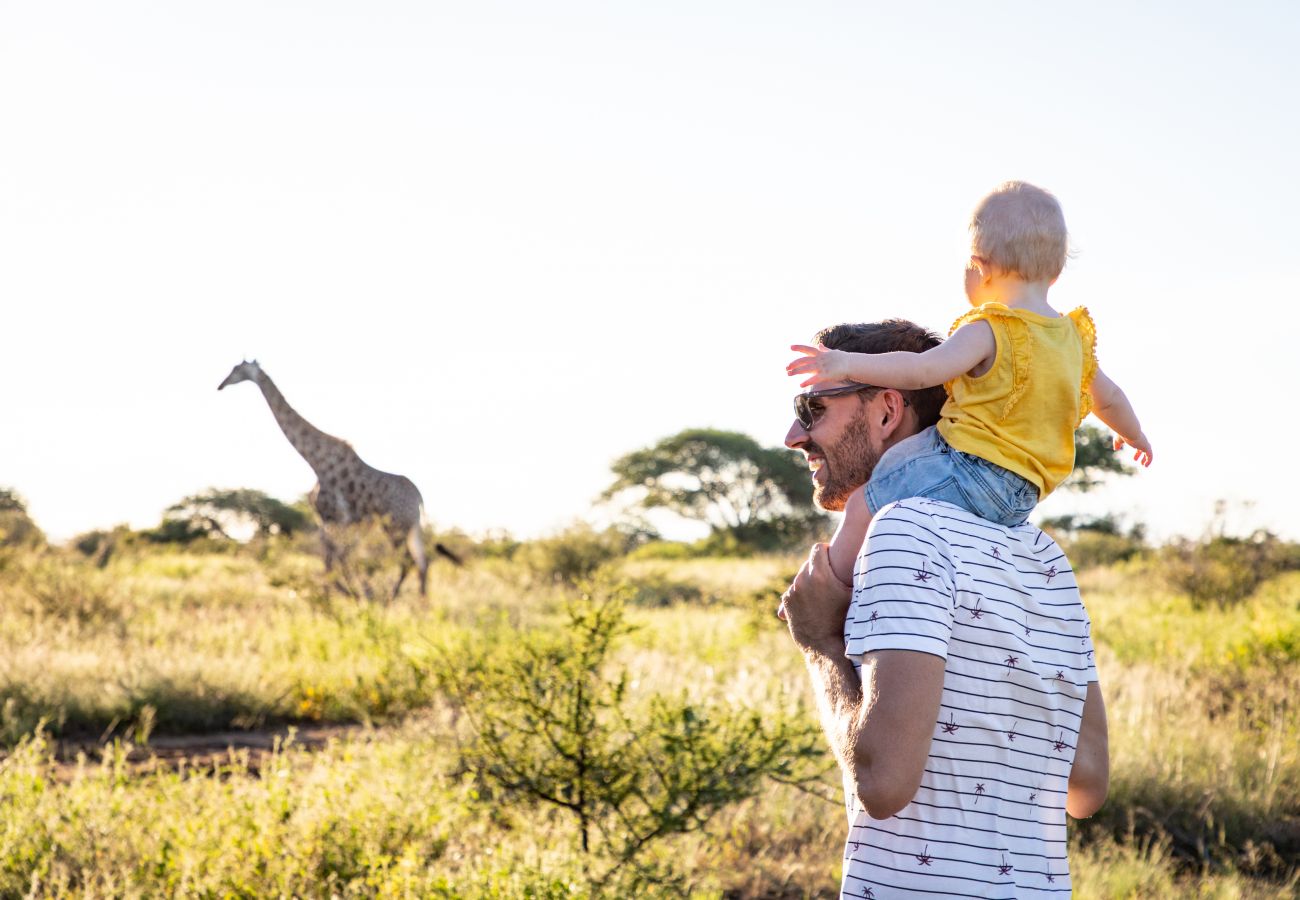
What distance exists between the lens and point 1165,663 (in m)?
9.03

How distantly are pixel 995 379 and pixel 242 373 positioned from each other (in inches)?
383

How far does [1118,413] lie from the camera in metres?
2.56

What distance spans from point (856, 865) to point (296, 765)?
4.80 meters

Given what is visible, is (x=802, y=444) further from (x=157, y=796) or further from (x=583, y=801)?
(x=157, y=796)

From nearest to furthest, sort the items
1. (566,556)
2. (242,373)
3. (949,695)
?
(949,695)
(242,373)
(566,556)

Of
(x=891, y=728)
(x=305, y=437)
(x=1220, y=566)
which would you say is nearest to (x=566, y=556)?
(x=305, y=437)

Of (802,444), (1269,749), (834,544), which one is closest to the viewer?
(834,544)

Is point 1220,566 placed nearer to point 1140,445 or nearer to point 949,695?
point 1140,445

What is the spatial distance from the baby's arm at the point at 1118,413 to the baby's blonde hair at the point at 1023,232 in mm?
344

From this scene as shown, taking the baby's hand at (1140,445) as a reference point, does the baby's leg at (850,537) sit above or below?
below

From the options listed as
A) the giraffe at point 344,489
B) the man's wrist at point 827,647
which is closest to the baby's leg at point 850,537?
the man's wrist at point 827,647

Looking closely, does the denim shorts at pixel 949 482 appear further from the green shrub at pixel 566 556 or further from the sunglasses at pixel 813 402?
the green shrub at pixel 566 556

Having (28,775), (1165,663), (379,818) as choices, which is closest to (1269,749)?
(1165,663)

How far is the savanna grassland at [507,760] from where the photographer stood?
4305mm
